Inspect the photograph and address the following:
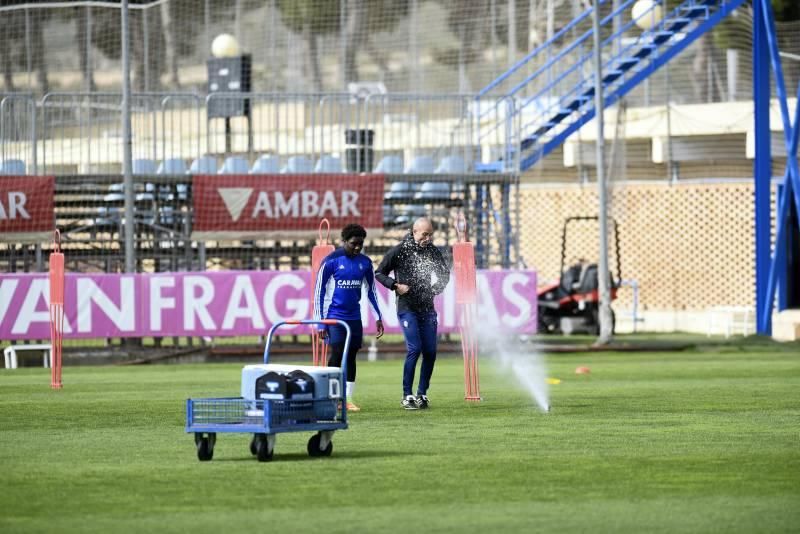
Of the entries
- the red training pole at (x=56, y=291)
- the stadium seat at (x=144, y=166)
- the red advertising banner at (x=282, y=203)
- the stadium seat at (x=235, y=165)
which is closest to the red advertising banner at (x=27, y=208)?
the stadium seat at (x=144, y=166)

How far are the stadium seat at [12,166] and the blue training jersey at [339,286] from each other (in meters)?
17.0

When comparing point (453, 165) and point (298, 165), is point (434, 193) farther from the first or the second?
point (298, 165)

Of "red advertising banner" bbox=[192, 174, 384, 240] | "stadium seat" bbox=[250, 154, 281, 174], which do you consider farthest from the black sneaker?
"stadium seat" bbox=[250, 154, 281, 174]

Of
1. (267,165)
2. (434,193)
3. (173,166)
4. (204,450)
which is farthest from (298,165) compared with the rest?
(204,450)

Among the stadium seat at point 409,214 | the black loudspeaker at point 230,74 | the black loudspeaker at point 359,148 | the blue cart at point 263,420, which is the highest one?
the black loudspeaker at point 230,74

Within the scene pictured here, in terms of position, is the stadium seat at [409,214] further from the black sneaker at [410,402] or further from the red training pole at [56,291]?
the black sneaker at [410,402]

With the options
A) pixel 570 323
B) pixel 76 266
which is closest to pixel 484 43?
pixel 570 323

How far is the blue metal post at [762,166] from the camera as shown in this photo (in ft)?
114

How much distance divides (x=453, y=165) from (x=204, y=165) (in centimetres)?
503

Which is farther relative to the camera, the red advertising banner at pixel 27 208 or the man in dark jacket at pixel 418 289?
the red advertising banner at pixel 27 208

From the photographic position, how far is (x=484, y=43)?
134 feet

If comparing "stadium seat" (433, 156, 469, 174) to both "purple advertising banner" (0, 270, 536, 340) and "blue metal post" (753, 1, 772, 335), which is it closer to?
"purple advertising banner" (0, 270, 536, 340)

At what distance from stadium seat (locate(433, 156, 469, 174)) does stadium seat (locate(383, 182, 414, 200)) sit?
1005 millimetres

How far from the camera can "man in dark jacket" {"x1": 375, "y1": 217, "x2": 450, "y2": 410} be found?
56.4ft
